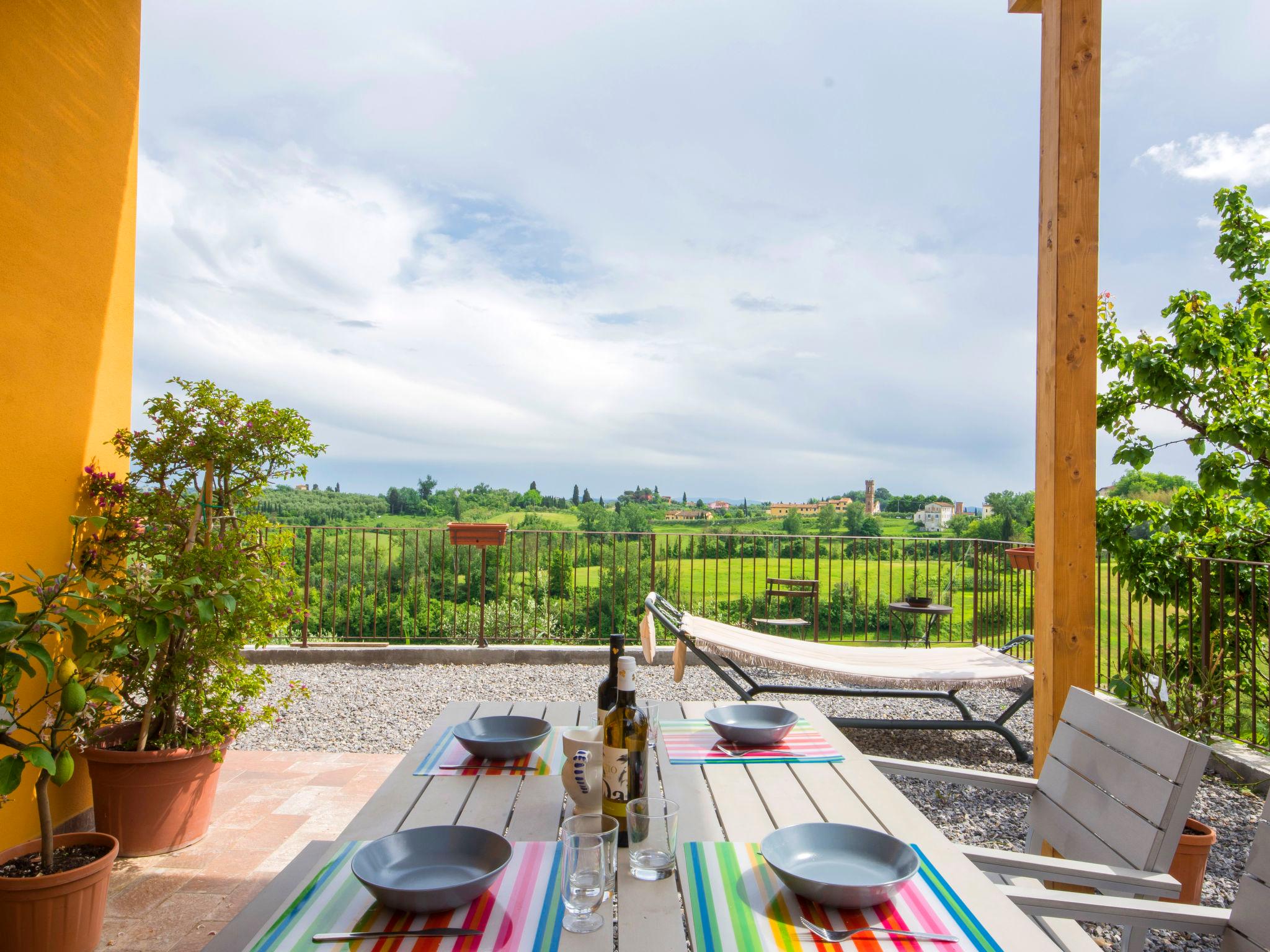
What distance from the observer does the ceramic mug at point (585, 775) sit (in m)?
1.26

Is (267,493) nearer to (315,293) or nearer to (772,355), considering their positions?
(315,293)

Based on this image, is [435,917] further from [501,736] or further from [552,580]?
[552,580]

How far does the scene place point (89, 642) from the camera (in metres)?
2.42

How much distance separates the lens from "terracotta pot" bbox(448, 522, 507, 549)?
6.36 metres

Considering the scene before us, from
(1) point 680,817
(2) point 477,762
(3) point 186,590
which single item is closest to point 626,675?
(1) point 680,817

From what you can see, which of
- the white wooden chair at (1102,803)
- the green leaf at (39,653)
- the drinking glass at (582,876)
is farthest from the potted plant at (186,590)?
the white wooden chair at (1102,803)

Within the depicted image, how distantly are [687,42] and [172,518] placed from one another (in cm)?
784

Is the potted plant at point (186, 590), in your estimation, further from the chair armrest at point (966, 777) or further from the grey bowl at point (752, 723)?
the chair armrest at point (966, 777)

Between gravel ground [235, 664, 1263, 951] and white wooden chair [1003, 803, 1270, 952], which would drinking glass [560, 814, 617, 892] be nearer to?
white wooden chair [1003, 803, 1270, 952]

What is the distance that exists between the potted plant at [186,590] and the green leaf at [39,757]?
0.56 metres

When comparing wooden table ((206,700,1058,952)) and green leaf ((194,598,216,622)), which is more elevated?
green leaf ((194,598,216,622))

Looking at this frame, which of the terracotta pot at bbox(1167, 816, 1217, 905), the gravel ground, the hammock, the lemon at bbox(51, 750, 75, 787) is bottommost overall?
the gravel ground

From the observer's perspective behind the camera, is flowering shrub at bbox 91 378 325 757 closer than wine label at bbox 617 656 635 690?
No

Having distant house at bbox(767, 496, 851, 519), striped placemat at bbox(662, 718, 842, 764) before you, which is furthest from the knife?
distant house at bbox(767, 496, 851, 519)
